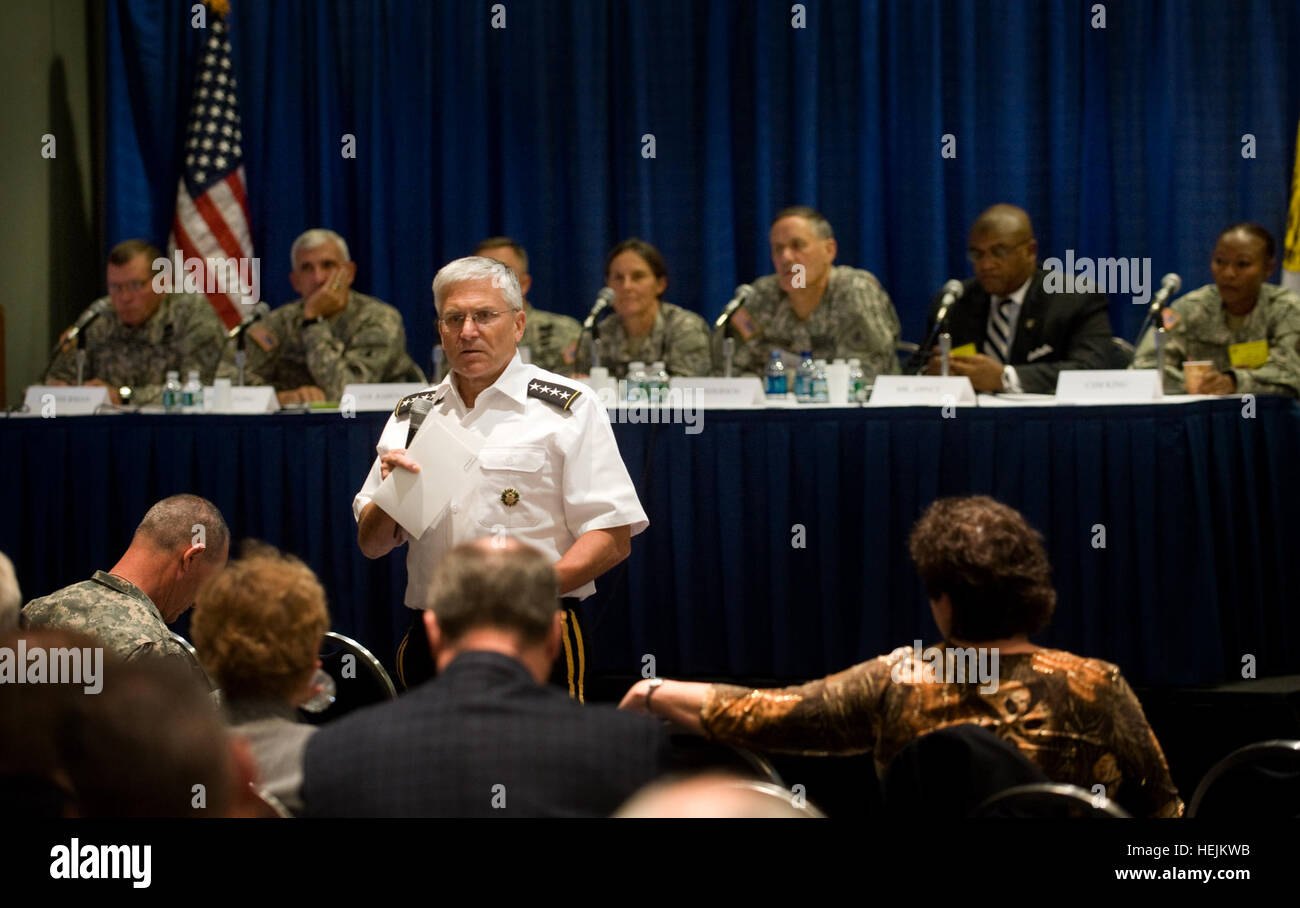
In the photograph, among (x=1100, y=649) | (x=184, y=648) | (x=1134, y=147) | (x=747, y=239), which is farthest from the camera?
(x=747, y=239)

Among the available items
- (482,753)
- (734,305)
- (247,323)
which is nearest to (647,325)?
(734,305)

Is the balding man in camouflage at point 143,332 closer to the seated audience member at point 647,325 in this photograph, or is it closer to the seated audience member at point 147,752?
the seated audience member at point 647,325

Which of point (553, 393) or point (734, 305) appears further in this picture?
point (734, 305)

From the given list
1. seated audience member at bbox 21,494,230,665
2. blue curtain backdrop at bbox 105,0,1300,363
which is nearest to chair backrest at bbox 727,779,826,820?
seated audience member at bbox 21,494,230,665

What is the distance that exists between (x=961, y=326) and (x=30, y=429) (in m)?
3.36

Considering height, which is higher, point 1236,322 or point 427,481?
point 1236,322

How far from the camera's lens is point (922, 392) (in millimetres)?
4145

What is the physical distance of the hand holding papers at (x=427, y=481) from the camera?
97.1 inches

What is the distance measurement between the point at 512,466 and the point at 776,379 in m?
2.18

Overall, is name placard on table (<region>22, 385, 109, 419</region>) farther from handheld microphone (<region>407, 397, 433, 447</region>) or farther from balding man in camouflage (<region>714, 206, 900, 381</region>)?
handheld microphone (<region>407, 397, 433, 447</region>)

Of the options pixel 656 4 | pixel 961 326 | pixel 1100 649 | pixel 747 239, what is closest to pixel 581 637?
pixel 1100 649

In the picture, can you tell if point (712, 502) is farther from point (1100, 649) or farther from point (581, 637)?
point (581, 637)

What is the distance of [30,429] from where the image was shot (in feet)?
14.1

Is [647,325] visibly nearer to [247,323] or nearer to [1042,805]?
[247,323]
